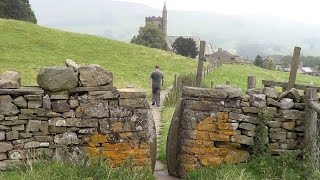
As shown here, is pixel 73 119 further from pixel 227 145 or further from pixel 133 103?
pixel 227 145

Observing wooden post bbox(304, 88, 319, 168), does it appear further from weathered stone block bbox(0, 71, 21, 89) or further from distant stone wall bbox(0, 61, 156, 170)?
weathered stone block bbox(0, 71, 21, 89)

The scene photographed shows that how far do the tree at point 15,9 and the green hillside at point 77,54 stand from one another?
1202 centimetres

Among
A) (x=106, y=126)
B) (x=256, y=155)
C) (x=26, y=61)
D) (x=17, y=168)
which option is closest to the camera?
(x=17, y=168)

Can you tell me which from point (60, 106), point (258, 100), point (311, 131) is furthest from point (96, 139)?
point (311, 131)

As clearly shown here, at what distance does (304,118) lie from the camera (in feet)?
27.7

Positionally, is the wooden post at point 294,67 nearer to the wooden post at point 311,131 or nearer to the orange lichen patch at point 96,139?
the wooden post at point 311,131

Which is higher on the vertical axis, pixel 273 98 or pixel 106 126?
pixel 273 98

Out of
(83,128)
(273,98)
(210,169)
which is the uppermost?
(273,98)

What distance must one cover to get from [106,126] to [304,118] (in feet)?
12.4

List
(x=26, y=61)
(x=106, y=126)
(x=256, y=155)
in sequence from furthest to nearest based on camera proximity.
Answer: (x=26, y=61), (x=256, y=155), (x=106, y=126)

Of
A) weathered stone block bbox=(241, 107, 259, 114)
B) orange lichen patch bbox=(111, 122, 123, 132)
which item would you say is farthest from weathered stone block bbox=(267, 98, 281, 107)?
orange lichen patch bbox=(111, 122, 123, 132)

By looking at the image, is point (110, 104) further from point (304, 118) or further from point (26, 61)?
point (26, 61)

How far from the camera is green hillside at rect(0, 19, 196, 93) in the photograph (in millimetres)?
31416

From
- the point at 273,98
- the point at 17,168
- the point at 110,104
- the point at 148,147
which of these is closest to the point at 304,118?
the point at 273,98
